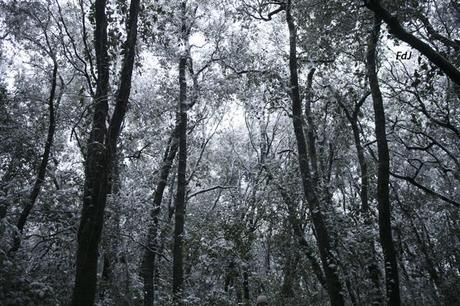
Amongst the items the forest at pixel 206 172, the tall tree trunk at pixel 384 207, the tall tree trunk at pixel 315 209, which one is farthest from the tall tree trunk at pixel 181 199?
the tall tree trunk at pixel 384 207

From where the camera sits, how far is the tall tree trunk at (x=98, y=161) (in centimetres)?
641

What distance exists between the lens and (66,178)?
1244 cm

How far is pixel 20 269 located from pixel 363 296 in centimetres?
Answer: 829

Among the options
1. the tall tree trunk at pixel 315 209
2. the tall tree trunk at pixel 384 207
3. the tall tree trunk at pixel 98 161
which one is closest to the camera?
the tall tree trunk at pixel 98 161

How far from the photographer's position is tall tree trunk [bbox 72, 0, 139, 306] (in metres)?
6.41

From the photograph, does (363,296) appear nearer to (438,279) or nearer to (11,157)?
(438,279)

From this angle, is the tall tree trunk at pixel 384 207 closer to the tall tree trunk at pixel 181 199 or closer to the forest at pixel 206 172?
the forest at pixel 206 172

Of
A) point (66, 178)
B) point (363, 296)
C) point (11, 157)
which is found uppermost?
point (11, 157)

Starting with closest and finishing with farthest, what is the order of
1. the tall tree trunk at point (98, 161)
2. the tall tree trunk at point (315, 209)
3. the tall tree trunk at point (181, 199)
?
the tall tree trunk at point (98, 161), the tall tree trunk at point (315, 209), the tall tree trunk at point (181, 199)

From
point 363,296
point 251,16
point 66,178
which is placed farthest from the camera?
point 251,16

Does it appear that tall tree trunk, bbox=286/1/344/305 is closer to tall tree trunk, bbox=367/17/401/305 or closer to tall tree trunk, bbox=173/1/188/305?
tall tree trunk, bbox=367/17/401/305

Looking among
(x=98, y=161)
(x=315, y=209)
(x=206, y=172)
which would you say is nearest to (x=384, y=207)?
(x=315, y=209)

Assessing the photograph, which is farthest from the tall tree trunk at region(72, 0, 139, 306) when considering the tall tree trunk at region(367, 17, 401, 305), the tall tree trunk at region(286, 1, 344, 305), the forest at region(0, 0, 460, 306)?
the tall tree trunk at region(286, 1, 344, 305)

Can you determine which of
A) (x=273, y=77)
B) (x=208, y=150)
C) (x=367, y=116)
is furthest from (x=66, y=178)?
(x=208, y=150)
